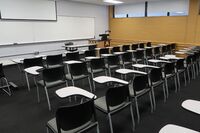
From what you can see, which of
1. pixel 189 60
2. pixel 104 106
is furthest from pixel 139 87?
pixel 189 60

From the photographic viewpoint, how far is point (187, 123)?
9.66 feet

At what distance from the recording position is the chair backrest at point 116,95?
2297 mm

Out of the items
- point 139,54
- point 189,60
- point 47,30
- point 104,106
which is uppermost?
point 47,30

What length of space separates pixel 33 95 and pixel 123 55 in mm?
2797

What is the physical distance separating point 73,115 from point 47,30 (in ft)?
23.8

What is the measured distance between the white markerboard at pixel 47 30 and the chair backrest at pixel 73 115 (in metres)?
6.35

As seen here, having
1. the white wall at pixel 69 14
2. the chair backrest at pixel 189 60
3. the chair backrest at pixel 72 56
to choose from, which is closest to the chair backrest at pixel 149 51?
the chair backrest at pixel 189 60

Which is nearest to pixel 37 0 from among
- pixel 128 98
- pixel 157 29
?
pixel 157 29

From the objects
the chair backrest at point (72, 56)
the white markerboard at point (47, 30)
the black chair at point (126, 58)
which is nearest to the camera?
the black chair at point (126, 58)

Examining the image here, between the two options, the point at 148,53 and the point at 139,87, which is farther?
the point at 148,53

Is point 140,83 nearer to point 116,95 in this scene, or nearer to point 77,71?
point 116,95

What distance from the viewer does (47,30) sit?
27.4ft

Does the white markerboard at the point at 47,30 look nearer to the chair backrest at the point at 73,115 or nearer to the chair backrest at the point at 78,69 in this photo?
the chair backrest at the point at 78,69

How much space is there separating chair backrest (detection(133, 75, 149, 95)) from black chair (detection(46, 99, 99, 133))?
1.02 m
